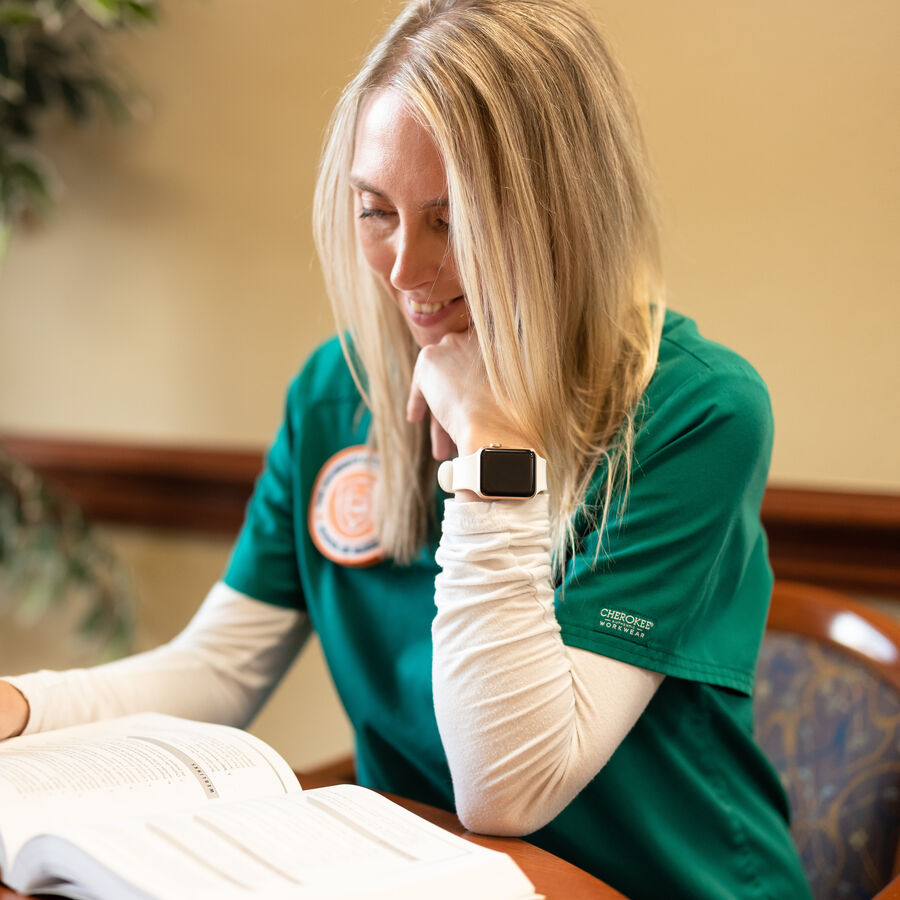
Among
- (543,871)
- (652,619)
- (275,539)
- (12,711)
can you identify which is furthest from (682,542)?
(12,711)

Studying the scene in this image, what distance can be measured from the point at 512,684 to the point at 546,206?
0.47 metres

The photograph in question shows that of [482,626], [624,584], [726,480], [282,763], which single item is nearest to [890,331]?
[726,480]

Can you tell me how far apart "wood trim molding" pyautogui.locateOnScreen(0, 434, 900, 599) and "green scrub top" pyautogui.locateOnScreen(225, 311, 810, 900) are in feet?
1.66

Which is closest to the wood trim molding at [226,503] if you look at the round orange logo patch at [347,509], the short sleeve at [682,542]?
the short sleeve at [682,542]

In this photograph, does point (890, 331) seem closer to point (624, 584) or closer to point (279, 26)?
point (624, 584)

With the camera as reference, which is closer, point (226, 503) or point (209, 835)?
point (209, 835)

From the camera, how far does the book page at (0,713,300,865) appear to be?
2.54ft

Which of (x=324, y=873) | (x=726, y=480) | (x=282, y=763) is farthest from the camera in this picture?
(x=726, y=480)

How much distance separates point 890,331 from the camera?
157 cm

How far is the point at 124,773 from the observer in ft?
2.76

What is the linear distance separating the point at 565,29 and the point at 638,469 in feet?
1.46

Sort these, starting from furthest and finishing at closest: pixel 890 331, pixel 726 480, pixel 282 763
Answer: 1. pixel 890 331
2. pixel 726 480
3. pixel 282 763

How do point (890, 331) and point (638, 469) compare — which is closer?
point (638, 469)

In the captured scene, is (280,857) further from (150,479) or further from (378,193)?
(150,479)
